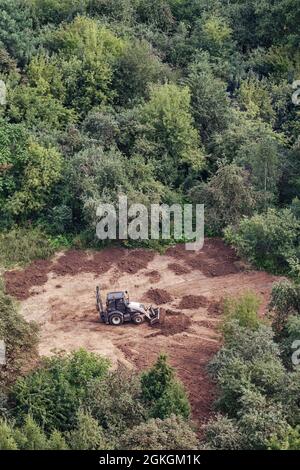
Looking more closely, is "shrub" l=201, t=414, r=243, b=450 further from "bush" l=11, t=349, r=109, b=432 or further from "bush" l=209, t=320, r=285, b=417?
"bush" l=11, t=349, r=109, b=432

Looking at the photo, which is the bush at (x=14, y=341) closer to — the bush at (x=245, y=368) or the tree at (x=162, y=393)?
the tree at (x=162, y=393)

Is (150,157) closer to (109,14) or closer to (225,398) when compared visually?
(109,14)

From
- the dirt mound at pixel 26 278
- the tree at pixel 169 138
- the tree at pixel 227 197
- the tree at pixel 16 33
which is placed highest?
the tree at pixel 16 33

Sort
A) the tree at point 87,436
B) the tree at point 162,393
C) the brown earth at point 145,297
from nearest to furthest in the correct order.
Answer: the tree at point 87,436 → the tree at point 162,393 → the brown earth at point 145,297

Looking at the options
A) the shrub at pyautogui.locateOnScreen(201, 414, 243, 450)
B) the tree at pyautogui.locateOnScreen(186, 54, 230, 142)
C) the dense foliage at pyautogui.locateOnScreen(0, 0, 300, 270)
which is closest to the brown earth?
the dense foliage at pyautogui.locateOnScreen(0, 0, 300, 270)

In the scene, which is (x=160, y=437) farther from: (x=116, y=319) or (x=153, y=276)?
(x=153, y=276)

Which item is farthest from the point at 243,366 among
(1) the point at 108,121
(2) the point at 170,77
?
(2) the point at 170,77

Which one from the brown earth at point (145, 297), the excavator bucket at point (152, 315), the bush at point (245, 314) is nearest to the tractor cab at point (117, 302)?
the brown earth at point (145, 297)
